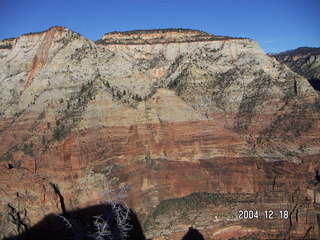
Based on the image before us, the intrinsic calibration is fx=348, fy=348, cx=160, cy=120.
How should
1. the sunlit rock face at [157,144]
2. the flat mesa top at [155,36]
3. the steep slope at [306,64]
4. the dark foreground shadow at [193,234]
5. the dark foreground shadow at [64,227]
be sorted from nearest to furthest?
1. the dark foreground shadow at [64,227]
2. the sunlit rock face at [157,144]
3. the dark foreground shadow at [193,234]
4. the flat mesa top at [155,36]
5. the steep slope at [306,64]

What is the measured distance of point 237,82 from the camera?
42.5 meters

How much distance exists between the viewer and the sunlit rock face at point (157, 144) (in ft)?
94.3

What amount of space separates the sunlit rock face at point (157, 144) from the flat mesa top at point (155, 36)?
19.6 metres

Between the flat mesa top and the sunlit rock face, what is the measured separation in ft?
64.2

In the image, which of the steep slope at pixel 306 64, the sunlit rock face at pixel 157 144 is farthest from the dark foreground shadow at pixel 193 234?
the steep slope at pixel 306 64

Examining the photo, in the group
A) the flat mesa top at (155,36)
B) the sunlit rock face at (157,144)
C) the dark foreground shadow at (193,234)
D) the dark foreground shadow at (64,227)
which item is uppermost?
the flat mesa top at (155,36)

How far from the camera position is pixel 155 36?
2485 inches

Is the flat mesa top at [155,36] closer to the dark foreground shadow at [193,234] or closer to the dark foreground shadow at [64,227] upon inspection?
the dark foreground shadow at [193,234]

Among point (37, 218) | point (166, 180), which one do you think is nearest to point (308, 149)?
point (166, 180)

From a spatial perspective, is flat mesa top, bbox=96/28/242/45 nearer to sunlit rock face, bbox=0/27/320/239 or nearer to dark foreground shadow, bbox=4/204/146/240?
sunlit rock face, bbox=0/27/320/239

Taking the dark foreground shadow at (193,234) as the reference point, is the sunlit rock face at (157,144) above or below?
above

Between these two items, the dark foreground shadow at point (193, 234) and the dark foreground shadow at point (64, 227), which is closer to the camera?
the dark foreground shadow at point (64, 227)

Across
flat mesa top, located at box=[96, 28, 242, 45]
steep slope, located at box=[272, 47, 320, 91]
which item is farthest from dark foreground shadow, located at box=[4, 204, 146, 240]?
steep slope, located at box=[272, 47, 320, 91]

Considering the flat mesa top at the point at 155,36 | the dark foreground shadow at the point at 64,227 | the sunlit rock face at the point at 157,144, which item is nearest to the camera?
the dark foreground shadow at the point at 64,227
